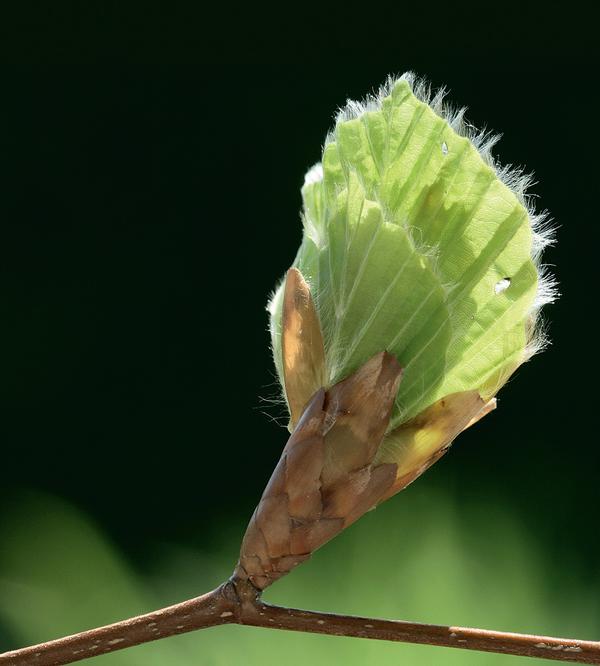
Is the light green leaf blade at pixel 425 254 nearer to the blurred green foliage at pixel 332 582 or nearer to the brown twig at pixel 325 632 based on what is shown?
the brown twig at pixel 325 632

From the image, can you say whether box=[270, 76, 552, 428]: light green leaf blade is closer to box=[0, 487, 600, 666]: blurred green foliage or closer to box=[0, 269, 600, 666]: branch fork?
box=[0, 269, 600, 666]: branch fork

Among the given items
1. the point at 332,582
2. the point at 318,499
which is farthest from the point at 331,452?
the point at 332,582

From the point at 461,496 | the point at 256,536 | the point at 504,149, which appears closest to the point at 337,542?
the point at 461,496

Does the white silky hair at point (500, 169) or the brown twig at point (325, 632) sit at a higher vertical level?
the white silky hair at point (500, 169)

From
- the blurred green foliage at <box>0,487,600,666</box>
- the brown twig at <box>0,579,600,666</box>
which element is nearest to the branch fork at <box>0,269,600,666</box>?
the brown twig at <box>0,579,600,666</box>

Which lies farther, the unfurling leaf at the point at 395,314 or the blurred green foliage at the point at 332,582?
the blurred green foliage at the point at 332,582

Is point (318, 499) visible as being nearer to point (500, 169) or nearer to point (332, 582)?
point (500, 169)

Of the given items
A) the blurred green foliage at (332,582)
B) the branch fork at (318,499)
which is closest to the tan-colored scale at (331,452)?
the branch fork at (318,499)
